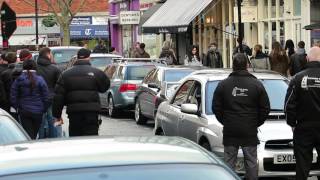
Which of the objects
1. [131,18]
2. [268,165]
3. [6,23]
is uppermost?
[131,18]

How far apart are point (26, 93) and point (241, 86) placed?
4323mm

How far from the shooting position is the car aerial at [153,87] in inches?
714

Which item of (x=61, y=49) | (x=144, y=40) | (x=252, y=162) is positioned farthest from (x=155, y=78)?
(x=144, y=40)

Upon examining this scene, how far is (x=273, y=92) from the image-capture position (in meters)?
11.0

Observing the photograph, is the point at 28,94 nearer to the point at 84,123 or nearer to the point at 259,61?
the point at 84,123

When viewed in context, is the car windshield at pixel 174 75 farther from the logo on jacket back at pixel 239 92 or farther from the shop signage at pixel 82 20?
the shop signage at pixel 82 20

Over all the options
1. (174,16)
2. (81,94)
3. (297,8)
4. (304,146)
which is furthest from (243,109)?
(174,16)

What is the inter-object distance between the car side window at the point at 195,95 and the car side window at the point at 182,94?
0.19 m

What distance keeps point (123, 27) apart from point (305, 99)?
1736 inches

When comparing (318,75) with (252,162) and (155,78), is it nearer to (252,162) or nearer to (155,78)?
(252,162)

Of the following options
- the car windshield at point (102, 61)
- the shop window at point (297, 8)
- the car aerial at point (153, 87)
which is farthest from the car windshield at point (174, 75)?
the shop window at point (297, 8)

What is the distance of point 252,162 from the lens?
8969 millimetres

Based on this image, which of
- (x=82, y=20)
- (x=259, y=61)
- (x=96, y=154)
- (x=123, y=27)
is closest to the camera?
(x=96, y=154)

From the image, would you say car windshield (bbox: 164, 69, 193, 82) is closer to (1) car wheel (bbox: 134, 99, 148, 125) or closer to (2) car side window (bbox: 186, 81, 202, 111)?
(1) car wheel (bbox: 134, 99, 148, 125)
